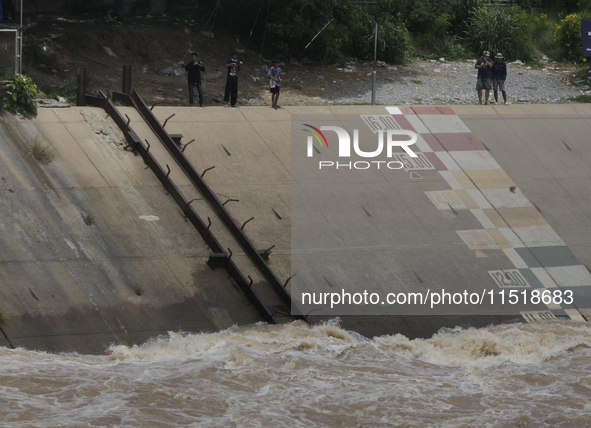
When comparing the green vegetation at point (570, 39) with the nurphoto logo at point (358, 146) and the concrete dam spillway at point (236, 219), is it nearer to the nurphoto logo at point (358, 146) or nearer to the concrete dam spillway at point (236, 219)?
the concrete dam spillway at point (236, 219)

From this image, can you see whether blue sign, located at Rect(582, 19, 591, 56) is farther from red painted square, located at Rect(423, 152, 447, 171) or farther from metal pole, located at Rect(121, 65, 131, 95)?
metal pole, located at Rect(121, 65, 131, 95)

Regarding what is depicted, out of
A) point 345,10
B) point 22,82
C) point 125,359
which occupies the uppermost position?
point 345,10

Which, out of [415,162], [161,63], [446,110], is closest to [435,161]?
[415,162]

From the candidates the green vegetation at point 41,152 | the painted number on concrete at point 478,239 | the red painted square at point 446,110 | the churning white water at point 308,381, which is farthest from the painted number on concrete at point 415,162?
the green vegetation at point 41,152

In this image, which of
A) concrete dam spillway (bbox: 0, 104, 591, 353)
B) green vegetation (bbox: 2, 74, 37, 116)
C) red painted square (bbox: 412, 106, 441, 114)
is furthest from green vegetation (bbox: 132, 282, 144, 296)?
red painted square (bbox: 412, 106, 441, 114)

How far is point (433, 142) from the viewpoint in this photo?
15305 millimetres

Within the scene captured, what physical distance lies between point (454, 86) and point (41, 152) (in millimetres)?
13469

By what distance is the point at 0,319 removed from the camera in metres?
9.39

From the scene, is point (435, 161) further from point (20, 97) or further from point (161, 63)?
point (161, 63)

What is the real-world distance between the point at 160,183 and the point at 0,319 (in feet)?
13.3

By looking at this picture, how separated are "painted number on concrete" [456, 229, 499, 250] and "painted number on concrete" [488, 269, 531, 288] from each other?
626 mm

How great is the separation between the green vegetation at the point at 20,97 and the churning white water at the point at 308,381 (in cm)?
560

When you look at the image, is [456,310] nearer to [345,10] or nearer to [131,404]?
[131,404]

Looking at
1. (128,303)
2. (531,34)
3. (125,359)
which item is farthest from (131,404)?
(531,34)
